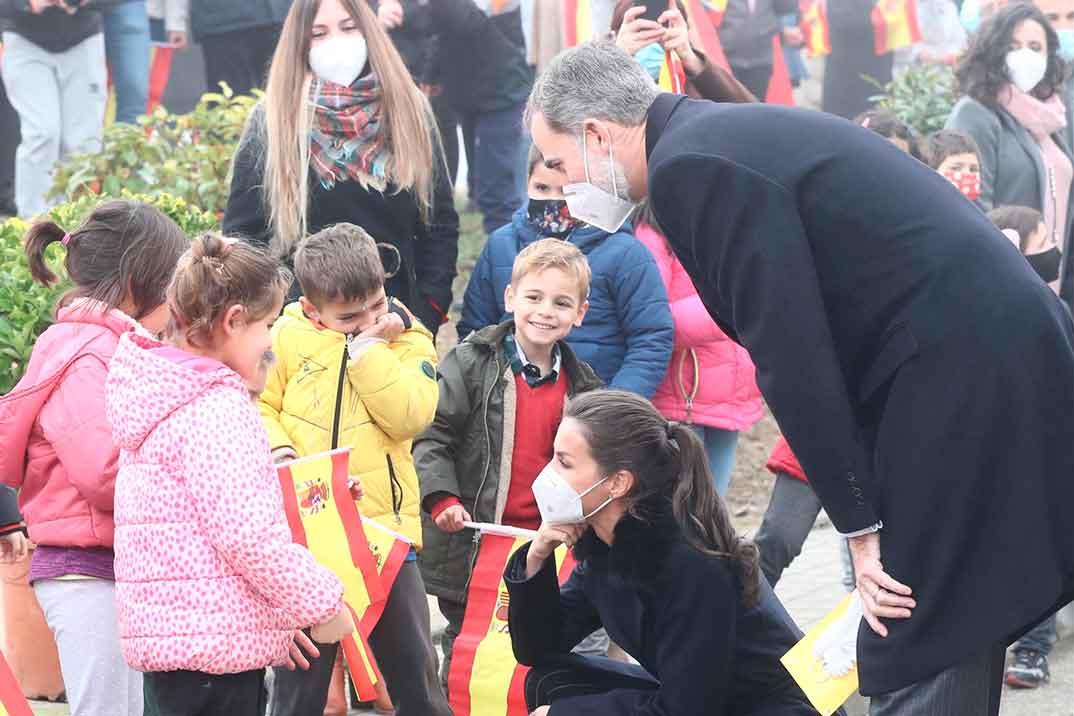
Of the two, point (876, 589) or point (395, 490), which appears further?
point (395, 490)

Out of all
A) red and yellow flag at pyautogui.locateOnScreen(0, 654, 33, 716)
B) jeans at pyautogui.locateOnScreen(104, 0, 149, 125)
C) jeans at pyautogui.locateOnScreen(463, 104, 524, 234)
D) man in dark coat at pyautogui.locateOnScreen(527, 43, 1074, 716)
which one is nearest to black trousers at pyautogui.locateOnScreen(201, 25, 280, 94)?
jeans at pyautogui.locateOnScreen(104, 0, 149, 125)

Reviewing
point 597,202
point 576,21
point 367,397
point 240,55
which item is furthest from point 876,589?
point 240,55

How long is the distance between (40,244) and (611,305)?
2067mm

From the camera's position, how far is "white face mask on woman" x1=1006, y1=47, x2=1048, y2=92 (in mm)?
8281

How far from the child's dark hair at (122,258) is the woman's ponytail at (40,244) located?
0.14 metres

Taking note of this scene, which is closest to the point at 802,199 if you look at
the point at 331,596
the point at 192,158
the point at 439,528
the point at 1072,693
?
the point at 331,596

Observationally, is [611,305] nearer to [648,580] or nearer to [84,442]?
[648,580]

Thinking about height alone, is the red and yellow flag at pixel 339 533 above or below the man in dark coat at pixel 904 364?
below

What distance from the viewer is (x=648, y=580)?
3.86 metres

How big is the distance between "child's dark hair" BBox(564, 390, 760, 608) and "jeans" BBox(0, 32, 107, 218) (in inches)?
230

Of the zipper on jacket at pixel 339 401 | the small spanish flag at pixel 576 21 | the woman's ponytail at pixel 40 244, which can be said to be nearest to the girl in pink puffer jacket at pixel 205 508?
the woman's ponytail at pixel 40 244

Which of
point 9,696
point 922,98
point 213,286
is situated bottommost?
point 922,98

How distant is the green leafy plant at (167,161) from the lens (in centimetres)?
689

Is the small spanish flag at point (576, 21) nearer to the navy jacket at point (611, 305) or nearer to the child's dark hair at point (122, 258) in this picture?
the navy jacket at point (611, 305)
